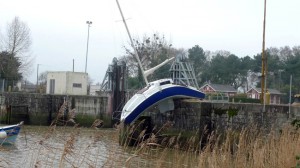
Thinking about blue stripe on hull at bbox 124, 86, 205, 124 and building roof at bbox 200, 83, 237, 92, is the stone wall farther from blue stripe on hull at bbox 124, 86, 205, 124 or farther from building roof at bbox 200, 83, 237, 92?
building roof at bbox 200, 83, 237, 92

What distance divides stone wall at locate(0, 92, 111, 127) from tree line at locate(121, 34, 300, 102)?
11.8 m

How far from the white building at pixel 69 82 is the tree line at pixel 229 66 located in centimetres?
673

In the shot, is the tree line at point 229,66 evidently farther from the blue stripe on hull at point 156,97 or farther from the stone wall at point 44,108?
the blue stripe on hull at point 156,97

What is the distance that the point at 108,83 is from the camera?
127ft

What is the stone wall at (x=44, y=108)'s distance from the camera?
34.9m

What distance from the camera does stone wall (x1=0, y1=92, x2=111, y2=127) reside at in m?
34.9

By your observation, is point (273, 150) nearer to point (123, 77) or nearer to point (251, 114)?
point (251, 114)

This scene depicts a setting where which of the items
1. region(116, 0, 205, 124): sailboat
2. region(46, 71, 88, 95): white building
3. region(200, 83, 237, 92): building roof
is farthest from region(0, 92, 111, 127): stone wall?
region(200, 83, 237, 92): building roof

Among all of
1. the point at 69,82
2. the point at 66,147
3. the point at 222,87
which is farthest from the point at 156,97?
the point at 222,87

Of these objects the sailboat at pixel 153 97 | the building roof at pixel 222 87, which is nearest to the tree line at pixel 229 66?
the building roof at pixel 222 87

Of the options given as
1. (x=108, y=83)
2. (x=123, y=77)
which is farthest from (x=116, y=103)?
(x=108, y=83)

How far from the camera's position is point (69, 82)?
140 feet

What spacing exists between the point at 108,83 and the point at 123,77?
12.3ft

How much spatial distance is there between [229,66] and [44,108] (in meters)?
30.4
